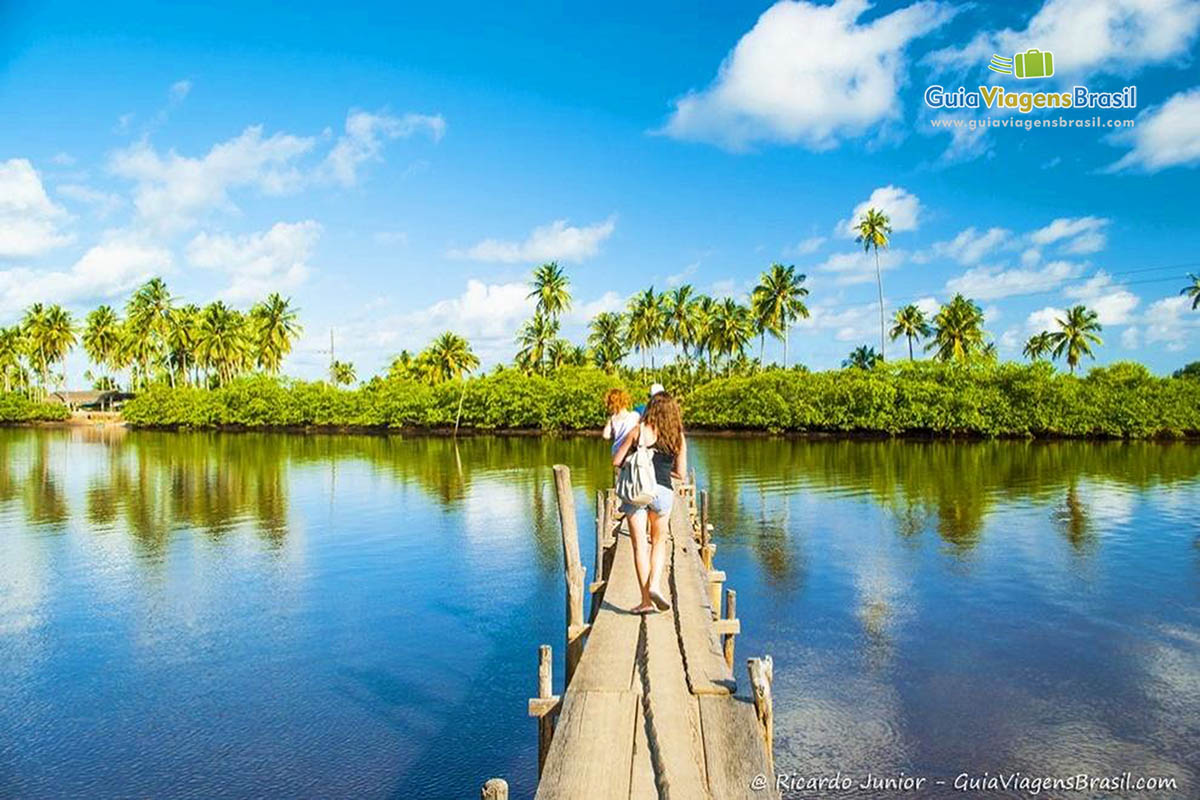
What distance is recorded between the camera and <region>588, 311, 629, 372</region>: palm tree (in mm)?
87500

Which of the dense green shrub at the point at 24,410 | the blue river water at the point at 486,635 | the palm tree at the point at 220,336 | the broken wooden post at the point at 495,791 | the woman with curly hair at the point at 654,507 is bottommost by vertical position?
the blue river water at the point at 486,635

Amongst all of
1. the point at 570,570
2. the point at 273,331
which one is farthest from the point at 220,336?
the point at 570,570

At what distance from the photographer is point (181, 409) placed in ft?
295

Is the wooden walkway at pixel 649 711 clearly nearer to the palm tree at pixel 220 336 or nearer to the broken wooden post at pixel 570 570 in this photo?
the broken wooden post at pixel 570 570

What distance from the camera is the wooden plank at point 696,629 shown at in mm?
6679

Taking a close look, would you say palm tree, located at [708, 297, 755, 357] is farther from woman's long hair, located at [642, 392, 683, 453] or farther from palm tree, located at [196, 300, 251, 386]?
woman's long hair, located at [642, 392, 683, 453]

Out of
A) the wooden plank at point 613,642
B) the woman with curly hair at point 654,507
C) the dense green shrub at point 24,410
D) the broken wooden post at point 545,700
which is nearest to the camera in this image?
the wooden plank at point 613,642

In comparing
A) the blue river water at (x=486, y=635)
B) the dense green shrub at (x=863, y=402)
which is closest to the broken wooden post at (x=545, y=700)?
the blue river water at (x=486, y=635)

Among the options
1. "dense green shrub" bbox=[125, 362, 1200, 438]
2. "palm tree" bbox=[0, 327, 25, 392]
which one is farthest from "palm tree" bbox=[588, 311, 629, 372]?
"palm tree" bbox=[0, 327, 25, 392]

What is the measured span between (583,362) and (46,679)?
8324cm

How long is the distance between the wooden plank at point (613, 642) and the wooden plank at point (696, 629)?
0.47 meters

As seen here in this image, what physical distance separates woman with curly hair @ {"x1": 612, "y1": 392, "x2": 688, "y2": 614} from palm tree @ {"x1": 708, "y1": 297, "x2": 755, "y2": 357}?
67.4m

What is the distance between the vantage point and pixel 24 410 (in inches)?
3723

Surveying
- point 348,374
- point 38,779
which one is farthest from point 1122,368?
point 348,374
